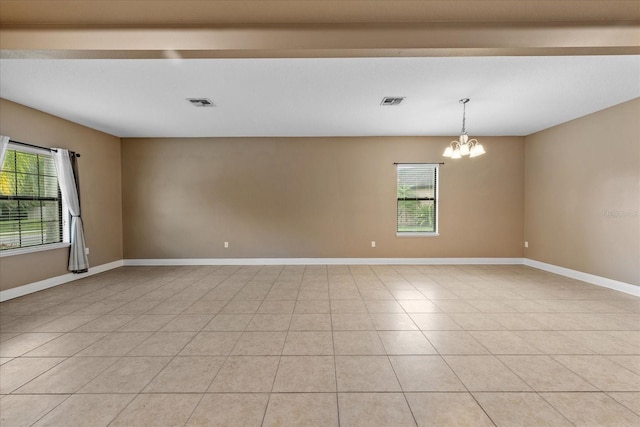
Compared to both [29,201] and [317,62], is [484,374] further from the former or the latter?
[29,201]

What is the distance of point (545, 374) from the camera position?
6.72ft

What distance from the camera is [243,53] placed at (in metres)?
2.03

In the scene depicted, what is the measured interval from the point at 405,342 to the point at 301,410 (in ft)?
4.01

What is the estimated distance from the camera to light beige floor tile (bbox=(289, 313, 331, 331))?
9.27 feet

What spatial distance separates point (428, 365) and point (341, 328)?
0.92 m

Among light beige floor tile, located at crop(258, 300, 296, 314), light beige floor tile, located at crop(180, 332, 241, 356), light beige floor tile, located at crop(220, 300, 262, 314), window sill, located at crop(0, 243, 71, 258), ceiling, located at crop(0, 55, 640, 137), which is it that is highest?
ceiling, located at crop(0, 55, 640, 137)

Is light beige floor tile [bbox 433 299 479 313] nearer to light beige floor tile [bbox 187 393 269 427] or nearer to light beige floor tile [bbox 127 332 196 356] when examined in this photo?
light beige floor tile [bbox 187 393 269 427]

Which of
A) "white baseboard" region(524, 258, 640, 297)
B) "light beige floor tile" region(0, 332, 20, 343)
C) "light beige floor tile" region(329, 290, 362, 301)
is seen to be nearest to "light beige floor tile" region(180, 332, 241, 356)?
"light beige floor tile" region(329, 290, 362, 301)

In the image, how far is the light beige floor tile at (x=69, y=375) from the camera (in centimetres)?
193

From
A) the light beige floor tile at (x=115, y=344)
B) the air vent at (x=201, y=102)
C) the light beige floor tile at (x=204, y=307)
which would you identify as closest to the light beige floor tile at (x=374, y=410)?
the light beige floor tile at (x=115, y=344)

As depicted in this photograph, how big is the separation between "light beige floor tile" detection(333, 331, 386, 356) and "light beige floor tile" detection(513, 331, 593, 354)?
1421mm

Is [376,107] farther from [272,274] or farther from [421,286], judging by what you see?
[272,274]

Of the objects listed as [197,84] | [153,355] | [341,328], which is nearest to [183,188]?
[197,84]

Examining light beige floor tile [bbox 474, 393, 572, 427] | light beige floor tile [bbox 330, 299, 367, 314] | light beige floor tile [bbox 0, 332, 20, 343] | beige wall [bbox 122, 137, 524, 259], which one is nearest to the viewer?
light beige floor tile [bbox 474, 393, 572, 427]
